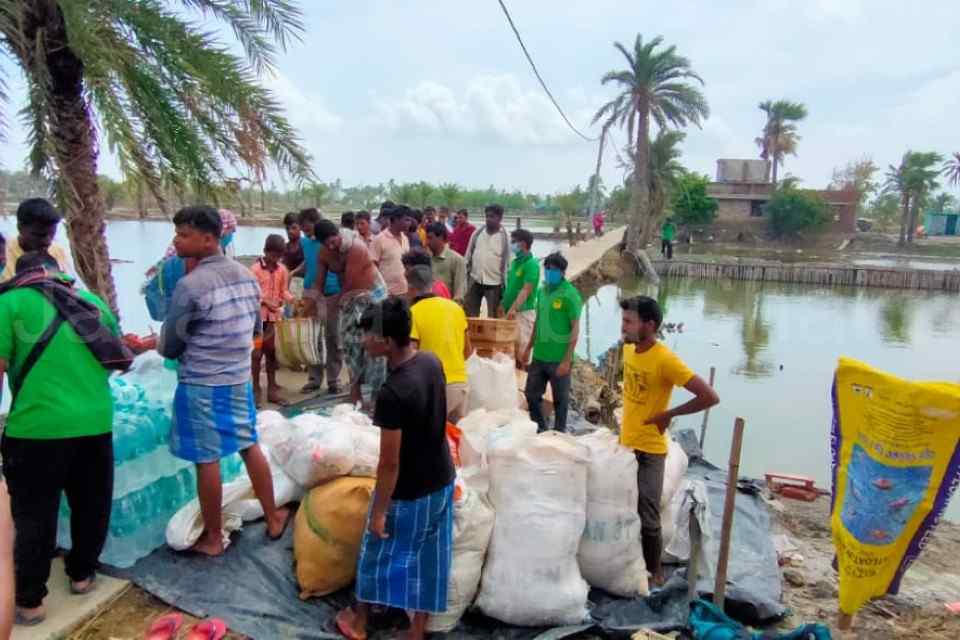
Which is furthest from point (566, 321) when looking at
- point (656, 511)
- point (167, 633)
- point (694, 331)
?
point (694, 331)

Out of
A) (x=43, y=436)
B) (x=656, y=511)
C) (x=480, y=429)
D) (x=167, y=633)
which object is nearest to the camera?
(x=43, y=436)

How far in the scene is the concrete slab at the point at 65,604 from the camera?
99.7 inches

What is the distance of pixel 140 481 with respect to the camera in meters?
3.15

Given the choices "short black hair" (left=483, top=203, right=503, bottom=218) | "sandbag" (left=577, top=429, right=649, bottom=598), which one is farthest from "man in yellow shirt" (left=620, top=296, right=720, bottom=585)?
"short black hair" (left=483, top=203, right=503, bottom=218)

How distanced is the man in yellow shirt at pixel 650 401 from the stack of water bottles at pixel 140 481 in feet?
7.05

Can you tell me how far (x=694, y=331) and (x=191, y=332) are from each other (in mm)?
17066

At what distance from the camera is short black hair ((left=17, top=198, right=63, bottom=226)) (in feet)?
8.38

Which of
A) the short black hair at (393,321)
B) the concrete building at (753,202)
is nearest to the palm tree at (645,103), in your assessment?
the concrete building at (753,202)

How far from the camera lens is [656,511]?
3346mm

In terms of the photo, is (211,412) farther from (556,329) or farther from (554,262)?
(554,262)

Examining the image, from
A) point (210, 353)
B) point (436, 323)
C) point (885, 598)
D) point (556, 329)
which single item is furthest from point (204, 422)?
point (885, 598)

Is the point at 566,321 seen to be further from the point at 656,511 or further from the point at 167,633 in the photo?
the point at 167,633

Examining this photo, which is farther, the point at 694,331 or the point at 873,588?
the point at 694,331

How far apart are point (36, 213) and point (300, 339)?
3.05 m
